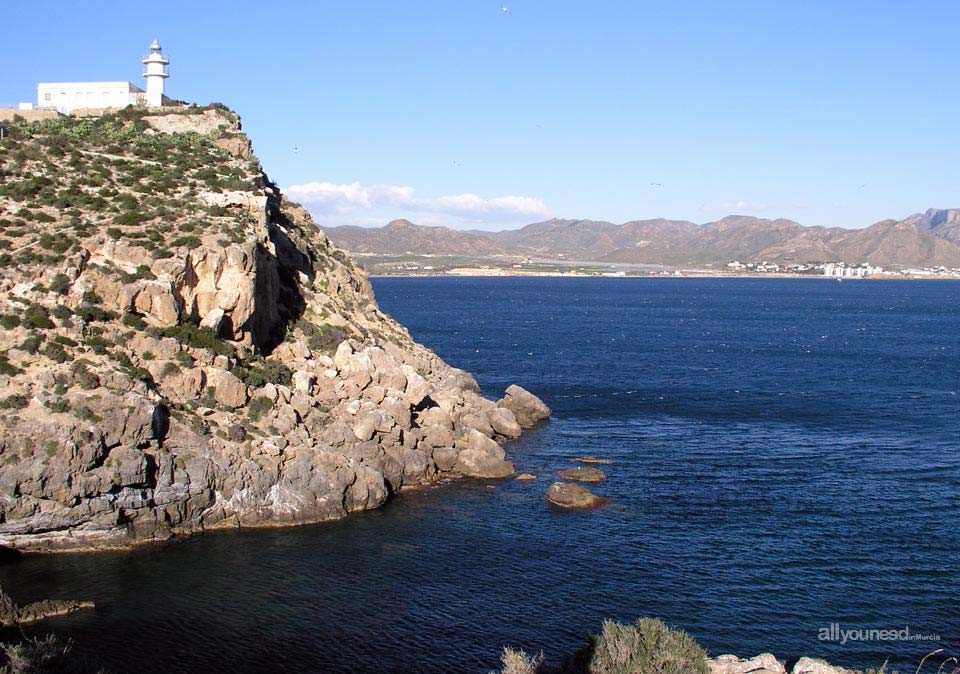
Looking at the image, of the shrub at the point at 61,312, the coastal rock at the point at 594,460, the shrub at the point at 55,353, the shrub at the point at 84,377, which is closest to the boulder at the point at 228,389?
the shrub at the point at 84,377

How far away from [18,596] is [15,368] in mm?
12351

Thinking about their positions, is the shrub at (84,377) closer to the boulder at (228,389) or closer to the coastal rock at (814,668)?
the boulder at (228,389)

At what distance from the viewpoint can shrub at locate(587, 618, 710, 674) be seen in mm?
23484

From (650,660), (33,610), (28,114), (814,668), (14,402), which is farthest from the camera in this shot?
(28,114)

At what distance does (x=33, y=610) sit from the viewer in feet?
104

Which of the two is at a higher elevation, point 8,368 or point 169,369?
point 8,368

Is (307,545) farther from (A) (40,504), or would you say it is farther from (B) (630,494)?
(B) (630,494)

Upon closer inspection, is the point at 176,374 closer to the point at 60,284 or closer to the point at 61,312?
the point at 61,312

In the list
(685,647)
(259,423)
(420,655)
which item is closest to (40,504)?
(259,423)

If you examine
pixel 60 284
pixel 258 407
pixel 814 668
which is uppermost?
pixel 60 284

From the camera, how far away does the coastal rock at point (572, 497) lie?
150 ft

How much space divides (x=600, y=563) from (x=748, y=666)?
12506 millimetres

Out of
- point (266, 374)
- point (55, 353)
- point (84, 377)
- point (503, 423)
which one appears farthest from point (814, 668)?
point (55, 353)

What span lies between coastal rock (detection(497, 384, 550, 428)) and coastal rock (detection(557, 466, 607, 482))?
1327 cm
